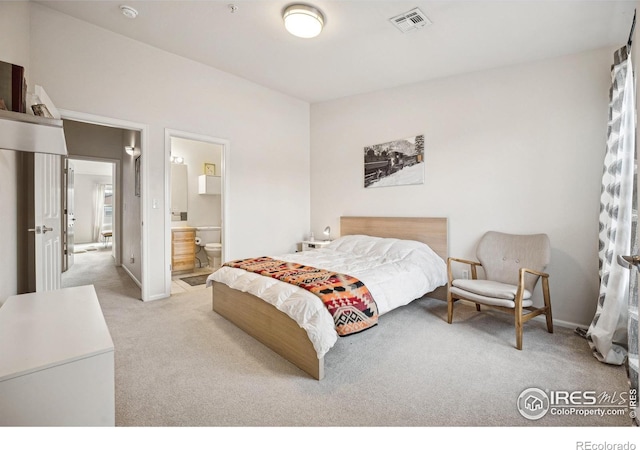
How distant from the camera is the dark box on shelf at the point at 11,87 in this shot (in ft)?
4.24

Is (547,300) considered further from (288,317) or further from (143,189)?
(143,189)

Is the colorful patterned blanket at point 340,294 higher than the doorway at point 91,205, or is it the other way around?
the doorway at point 91,205

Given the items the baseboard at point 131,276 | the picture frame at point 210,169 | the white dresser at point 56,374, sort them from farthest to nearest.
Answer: the picture frame at point 210,169 < the baseboard at point 131,276 < the white dresser at point 56,374

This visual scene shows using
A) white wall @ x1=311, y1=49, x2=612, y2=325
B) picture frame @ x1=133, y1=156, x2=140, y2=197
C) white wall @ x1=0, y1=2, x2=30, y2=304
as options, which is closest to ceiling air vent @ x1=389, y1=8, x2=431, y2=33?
white wall @ x1=311, y1=49, x2=612, y2=325

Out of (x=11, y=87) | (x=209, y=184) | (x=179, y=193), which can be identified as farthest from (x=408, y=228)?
(x=179, y=193)

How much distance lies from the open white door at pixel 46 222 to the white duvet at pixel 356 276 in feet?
4.27

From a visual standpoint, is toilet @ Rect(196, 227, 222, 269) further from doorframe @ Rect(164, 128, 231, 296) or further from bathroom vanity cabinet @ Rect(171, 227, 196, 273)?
doorframe @ Rect(164, 128, 231, 296)

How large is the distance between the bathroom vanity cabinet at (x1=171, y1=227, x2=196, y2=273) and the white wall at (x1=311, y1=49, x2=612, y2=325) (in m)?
3.29

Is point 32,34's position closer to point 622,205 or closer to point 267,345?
point 267,345

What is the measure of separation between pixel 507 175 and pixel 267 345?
3.10 m

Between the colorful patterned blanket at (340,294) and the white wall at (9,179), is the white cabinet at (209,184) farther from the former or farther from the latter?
the colorful patterned blanket at (340,294)

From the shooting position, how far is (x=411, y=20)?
2.70m

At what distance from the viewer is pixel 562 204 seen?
2.99 meters

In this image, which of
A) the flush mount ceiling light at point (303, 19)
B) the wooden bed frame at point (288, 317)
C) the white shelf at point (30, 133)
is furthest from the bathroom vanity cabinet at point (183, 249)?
the white shelf at point (30, 133)
